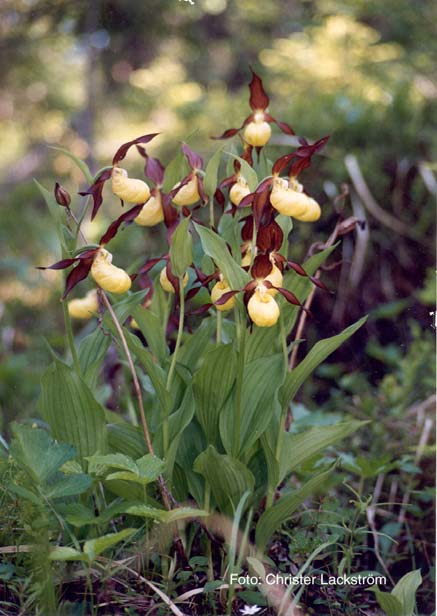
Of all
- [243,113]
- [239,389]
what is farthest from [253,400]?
[243,113]

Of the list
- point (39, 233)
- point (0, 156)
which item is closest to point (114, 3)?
point (39, 233)

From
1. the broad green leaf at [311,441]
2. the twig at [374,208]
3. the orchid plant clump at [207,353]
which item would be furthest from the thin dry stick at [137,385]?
the twig at [374,208]

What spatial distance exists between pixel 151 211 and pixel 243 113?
5.18 feet

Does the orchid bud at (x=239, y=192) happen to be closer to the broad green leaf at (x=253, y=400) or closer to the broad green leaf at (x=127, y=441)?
the broad green leaf at (x=253, y=400)

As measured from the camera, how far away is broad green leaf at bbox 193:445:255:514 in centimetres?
108

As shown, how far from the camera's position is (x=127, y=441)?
3.94 ft

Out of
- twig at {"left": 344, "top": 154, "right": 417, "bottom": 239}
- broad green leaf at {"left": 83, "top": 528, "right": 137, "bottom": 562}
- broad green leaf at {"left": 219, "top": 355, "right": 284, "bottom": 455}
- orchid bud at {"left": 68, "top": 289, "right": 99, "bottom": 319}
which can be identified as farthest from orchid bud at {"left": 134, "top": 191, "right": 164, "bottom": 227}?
twig at {"left": 344, "top": 154, "right": 417, "bottom": 239}

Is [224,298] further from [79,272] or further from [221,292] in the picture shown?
[79,272]

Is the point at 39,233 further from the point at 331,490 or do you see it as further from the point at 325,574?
the point at 325,574

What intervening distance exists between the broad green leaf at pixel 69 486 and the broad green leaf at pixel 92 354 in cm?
19

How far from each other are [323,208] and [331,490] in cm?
113

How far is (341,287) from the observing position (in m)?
2.34

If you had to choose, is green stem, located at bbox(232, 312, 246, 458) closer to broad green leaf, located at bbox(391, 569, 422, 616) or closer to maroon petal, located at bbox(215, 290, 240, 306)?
maroon petal, located at bbox(215, 290, 240, 306)

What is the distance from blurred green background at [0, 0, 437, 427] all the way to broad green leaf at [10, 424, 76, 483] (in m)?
0.84
